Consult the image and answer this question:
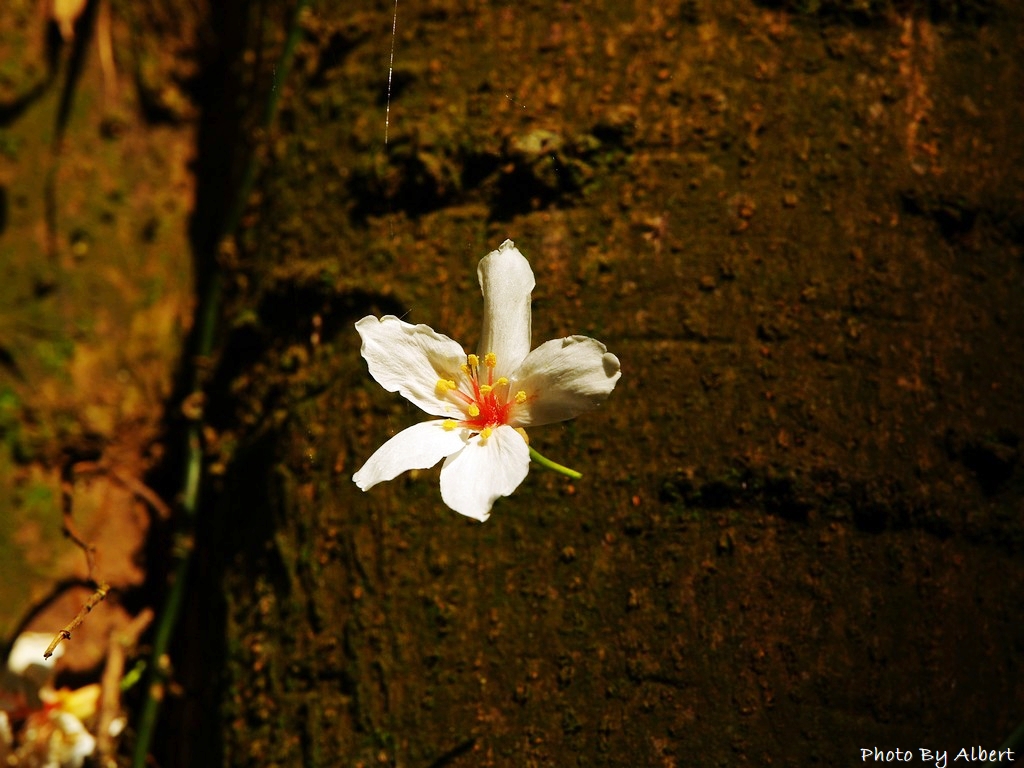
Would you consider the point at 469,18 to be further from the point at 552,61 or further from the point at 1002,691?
the point at 1002,691

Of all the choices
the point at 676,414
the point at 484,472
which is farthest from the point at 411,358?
the point at 676,414

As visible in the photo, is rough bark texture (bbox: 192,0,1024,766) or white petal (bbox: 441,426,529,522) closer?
white petal (bbox: 441,426,529,522)

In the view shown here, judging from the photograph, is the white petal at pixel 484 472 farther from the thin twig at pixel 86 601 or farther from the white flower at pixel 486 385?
the thin twig at pixel 86 601

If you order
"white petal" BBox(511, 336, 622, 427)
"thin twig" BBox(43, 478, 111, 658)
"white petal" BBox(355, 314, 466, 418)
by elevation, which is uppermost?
"white petal" BBox(355, 314, 466, 418)

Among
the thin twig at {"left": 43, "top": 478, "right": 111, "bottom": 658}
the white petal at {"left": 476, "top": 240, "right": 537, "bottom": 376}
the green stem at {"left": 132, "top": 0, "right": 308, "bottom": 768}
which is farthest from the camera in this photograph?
the green stem at {"left": 132, "top": 0, "right": 308, "bottom": 768}

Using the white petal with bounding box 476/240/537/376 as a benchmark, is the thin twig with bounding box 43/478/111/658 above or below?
below

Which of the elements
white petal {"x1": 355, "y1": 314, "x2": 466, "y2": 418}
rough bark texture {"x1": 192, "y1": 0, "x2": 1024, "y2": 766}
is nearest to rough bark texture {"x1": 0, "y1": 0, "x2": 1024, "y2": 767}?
rough bark texture {"x1": 192, "y1": 0, "x2": 1024, "y2": 766}

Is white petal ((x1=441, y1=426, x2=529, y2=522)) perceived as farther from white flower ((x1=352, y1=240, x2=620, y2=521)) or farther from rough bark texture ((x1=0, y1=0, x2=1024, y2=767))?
rough bark texture ((x1=0, y1=0, x2=1024, y2=767))

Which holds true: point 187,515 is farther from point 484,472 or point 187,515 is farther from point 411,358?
point 484,472
